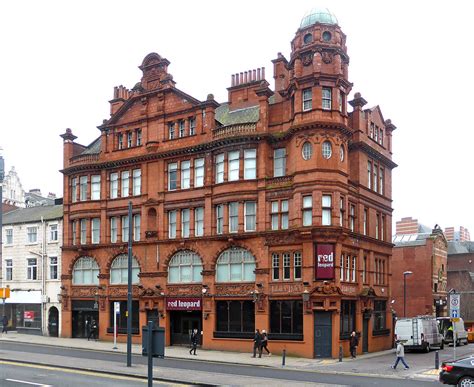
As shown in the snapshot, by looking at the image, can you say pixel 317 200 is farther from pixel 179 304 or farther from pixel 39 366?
pixel 39 366

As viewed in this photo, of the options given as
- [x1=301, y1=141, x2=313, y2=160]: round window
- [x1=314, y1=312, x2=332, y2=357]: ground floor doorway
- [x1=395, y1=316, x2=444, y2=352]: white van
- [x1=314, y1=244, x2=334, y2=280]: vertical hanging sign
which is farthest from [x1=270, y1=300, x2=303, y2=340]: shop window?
[x1=301, y1=141, x2=313, y2=160]: round window

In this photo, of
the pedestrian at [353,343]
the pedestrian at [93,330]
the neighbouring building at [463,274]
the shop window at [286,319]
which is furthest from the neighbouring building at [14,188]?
the pedestrian at [353,343]

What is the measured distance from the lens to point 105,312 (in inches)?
2016

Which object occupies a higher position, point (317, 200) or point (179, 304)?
point (317, 200)

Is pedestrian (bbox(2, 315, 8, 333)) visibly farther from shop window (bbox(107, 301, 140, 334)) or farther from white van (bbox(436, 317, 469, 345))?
white van (bbox(436, 317, 469, 345))

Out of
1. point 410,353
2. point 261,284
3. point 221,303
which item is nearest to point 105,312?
point 221,303

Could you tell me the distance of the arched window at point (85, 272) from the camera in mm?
52719

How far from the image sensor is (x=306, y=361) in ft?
125

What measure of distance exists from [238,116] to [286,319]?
15.6 metres

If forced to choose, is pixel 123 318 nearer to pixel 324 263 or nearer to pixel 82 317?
pixel 82 317

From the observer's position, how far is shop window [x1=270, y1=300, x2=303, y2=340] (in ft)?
135

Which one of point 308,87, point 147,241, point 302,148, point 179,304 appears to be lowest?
point 179,304

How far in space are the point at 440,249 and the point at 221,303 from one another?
3938 centimetres

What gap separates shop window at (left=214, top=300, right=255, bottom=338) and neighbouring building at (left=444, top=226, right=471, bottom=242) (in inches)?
2904
